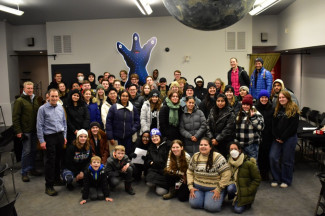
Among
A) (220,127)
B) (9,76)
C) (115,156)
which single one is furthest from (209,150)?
(9,76)

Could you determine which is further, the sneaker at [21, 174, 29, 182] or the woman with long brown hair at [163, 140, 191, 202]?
the sneaker at [21, 174, 29, 182]

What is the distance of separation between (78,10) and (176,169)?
5.81 metres

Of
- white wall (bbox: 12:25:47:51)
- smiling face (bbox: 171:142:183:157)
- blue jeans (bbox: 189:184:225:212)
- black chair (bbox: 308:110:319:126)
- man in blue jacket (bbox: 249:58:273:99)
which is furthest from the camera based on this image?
white wall (bbox: 12:25:47:51)

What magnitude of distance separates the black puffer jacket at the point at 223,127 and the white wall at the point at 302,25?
3179 millimetres

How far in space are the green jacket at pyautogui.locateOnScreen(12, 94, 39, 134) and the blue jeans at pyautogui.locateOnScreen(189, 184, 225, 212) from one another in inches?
113

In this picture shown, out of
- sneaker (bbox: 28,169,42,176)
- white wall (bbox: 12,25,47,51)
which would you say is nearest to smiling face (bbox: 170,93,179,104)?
sneaker (bbox: 28,169,42,176)

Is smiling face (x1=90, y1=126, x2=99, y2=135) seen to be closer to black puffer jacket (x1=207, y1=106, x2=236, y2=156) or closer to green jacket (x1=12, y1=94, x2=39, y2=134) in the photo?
green jacket (x1=12, y1=94, x2=39, y2=134)

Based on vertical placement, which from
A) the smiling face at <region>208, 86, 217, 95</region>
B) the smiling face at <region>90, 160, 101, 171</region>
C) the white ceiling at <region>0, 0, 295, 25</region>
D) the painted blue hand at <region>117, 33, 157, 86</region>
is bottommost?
the smiling face at <region>90, 160, 101, 171</region>

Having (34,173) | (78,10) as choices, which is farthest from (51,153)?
(78,10)

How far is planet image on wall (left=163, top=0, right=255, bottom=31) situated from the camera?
57.5 inches

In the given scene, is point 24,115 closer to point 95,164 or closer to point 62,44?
point 95,164

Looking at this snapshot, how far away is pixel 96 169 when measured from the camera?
468cm

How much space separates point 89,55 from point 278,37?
5805 mm

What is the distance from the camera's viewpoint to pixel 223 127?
5.07 meters
